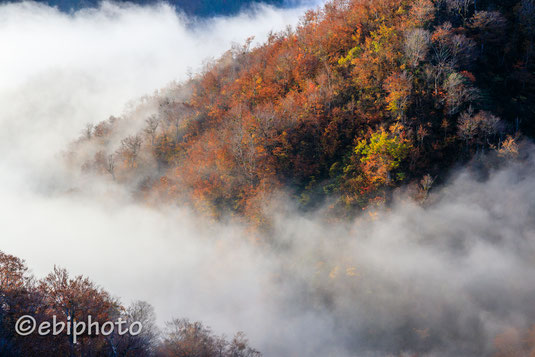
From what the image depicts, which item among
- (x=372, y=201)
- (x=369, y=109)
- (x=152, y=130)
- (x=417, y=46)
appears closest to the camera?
(x=372, y=201)

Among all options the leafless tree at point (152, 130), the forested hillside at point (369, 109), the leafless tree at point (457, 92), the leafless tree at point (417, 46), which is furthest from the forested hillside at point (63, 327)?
the leafless tree at point (417, 46)

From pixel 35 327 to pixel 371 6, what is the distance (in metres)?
58.0

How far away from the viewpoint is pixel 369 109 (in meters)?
39.7

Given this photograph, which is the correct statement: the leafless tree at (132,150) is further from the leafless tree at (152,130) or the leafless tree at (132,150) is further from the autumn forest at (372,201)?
the autumn forest at (372,201)

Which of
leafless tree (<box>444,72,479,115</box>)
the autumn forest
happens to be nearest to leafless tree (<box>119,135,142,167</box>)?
the autumn forest

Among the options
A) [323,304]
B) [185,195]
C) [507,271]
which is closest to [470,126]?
[507,271]

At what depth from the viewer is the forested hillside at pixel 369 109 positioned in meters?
35.1

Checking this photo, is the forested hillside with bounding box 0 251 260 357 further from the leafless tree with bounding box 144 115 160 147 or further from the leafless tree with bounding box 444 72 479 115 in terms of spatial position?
the leafless tree with bounding box 144 115 160 147

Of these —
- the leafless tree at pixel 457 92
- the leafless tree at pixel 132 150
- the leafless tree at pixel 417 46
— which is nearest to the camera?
the leafless tree at pixel 457 92

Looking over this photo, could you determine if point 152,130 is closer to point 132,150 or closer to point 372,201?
point 132,150

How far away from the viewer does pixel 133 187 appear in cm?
6184

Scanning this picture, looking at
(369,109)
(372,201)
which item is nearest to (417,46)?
(369,109)

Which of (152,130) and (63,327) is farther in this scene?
(152,130)

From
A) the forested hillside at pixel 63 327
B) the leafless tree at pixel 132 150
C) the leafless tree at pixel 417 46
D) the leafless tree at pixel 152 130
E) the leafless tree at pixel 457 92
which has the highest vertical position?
the leafless tree at pixel 152 130
